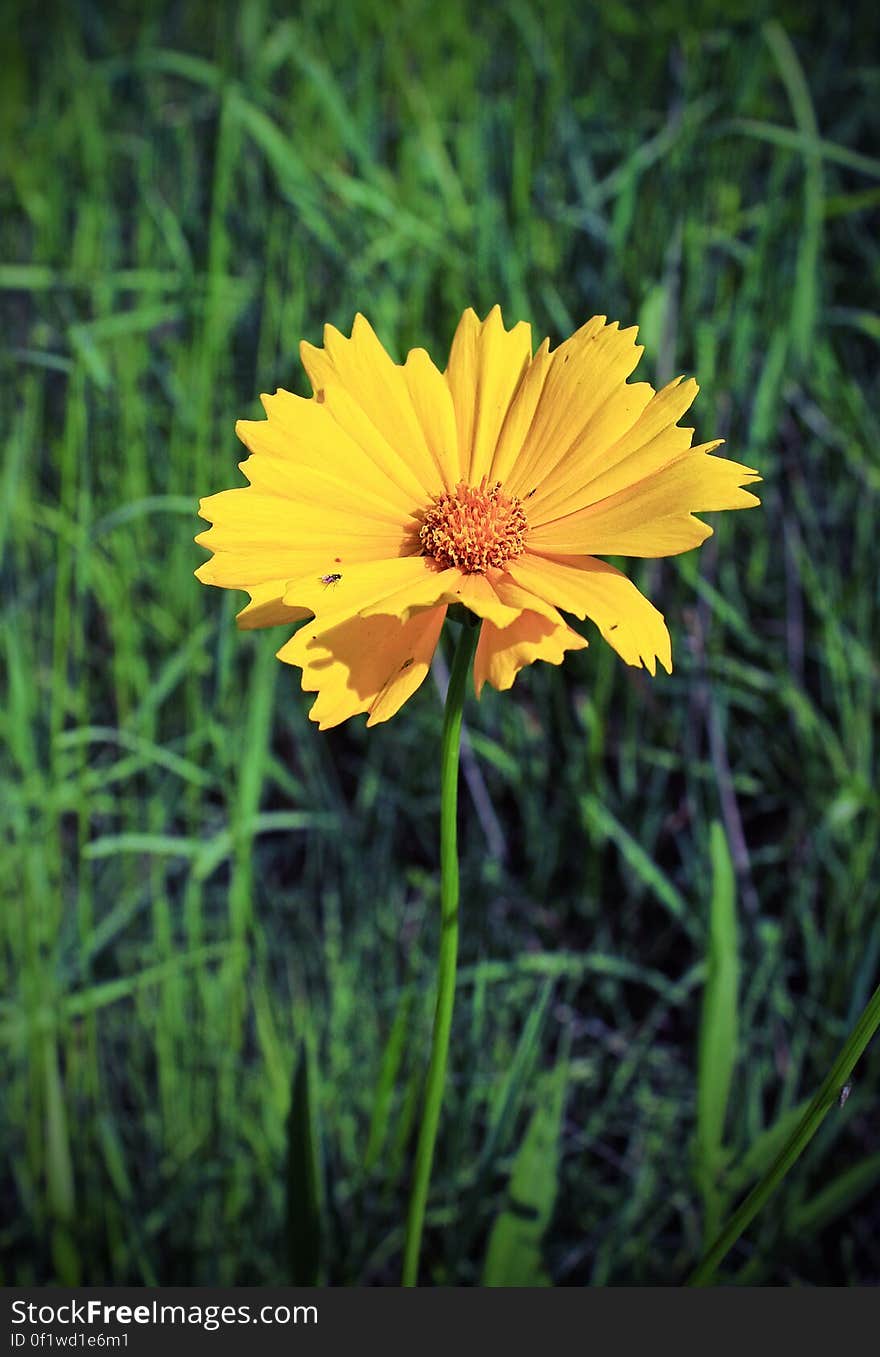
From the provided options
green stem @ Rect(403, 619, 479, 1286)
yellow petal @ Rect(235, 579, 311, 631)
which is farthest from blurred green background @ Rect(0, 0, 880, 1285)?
yellow petal @ Rect(235, 579, 311, 631)

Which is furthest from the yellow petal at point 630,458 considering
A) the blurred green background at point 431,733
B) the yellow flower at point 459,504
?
the blurred green background at point 431,733

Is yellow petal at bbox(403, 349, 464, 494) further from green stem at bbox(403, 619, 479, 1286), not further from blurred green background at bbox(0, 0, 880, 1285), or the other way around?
blurred green background at bbox(0, 0, 880, 1285)

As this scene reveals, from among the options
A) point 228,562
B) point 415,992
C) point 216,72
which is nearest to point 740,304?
point 216,72

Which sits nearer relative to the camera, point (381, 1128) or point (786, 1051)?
point (381, 1128)

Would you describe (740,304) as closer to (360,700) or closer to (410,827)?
(410,827)

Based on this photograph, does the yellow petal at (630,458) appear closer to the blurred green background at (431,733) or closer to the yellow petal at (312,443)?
the yellow petal at (312,443)

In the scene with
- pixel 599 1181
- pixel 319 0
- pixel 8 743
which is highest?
pixel 319 0

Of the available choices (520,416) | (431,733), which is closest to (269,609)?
(520,416)
